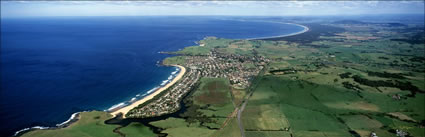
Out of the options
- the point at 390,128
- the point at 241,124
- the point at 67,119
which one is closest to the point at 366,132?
the point at 390,128

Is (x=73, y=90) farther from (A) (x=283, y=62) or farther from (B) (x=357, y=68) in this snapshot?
(B) (x=357, y=68)

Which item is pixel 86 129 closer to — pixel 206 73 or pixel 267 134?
pixel 267 134

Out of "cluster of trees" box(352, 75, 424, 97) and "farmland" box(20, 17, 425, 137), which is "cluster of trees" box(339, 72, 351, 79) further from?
"cluster of trees" box(352, 75, 424, 97)

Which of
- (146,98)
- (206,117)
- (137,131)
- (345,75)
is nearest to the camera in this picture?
(137,131)

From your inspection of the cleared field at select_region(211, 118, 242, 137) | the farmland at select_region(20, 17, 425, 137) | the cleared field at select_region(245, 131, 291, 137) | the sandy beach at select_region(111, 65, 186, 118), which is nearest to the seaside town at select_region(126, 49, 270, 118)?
the farmland at select_region(20, 17, 425, 137)

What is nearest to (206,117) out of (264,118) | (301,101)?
(264,118)

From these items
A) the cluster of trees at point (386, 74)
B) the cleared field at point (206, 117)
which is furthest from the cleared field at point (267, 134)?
the cluster of trees at point (386, 74)

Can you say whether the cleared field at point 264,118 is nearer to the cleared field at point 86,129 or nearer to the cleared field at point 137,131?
the cleared field at point 137,131

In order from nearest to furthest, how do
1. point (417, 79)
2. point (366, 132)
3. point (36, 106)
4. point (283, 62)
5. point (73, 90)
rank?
1. point (366, 132)
2. point (36, 106)
3. point (73, 90)
4. point (417, 79)
5. point (283, 62)
